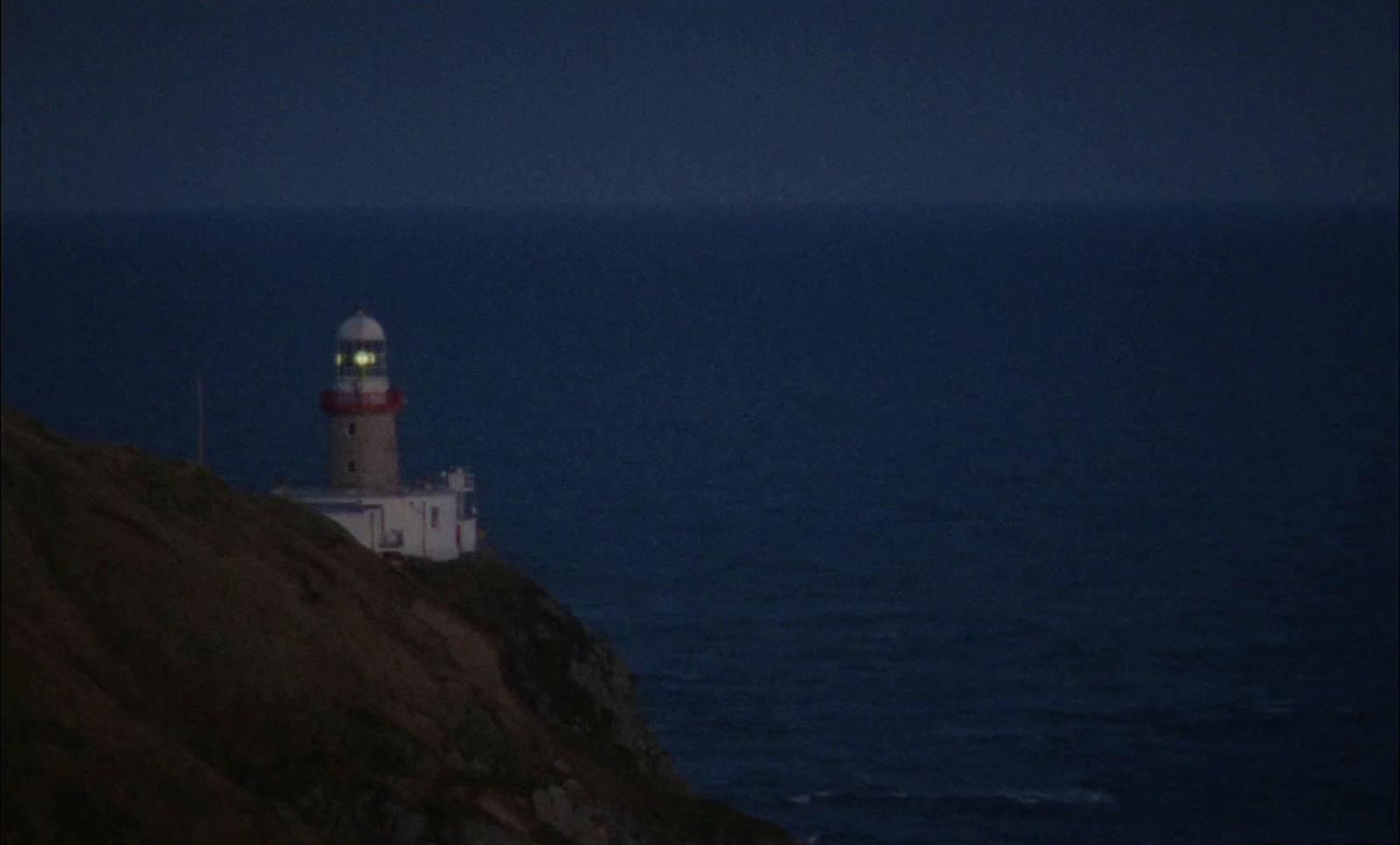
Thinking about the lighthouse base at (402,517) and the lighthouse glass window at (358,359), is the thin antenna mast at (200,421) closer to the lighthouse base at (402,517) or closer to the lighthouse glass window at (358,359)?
the lighthouse base at (402,517)

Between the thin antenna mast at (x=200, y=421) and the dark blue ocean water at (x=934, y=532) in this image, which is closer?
the thin antenna mast at (x=200, y=421)

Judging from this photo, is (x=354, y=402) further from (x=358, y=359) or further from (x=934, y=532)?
(x=934, y=532)

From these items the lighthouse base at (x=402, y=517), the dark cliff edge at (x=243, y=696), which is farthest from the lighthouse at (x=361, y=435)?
the dark cliff edge at (x=243, y=696)

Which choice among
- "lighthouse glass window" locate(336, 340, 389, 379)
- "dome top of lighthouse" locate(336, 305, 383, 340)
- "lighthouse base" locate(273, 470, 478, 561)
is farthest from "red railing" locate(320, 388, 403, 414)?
"lighthouse base" locate(273, 470, 478, 561)

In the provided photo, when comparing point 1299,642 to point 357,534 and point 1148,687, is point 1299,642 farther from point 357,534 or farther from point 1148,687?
point 357,534

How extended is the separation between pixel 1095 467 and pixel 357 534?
2235 inches

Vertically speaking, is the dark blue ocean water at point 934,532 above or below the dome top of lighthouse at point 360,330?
below

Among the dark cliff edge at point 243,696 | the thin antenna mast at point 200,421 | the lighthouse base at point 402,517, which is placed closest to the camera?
the dark cliff edge at point 243,696

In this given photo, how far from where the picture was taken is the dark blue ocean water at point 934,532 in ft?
174

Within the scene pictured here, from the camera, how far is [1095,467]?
329 ft

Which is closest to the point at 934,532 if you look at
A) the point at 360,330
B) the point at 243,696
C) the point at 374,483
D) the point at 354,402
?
the point at 360,330

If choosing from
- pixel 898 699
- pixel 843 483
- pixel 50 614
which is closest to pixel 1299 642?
pixel 898 699

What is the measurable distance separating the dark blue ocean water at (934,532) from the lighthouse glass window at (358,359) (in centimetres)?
916

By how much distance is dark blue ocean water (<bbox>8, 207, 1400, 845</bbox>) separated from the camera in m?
52.9
